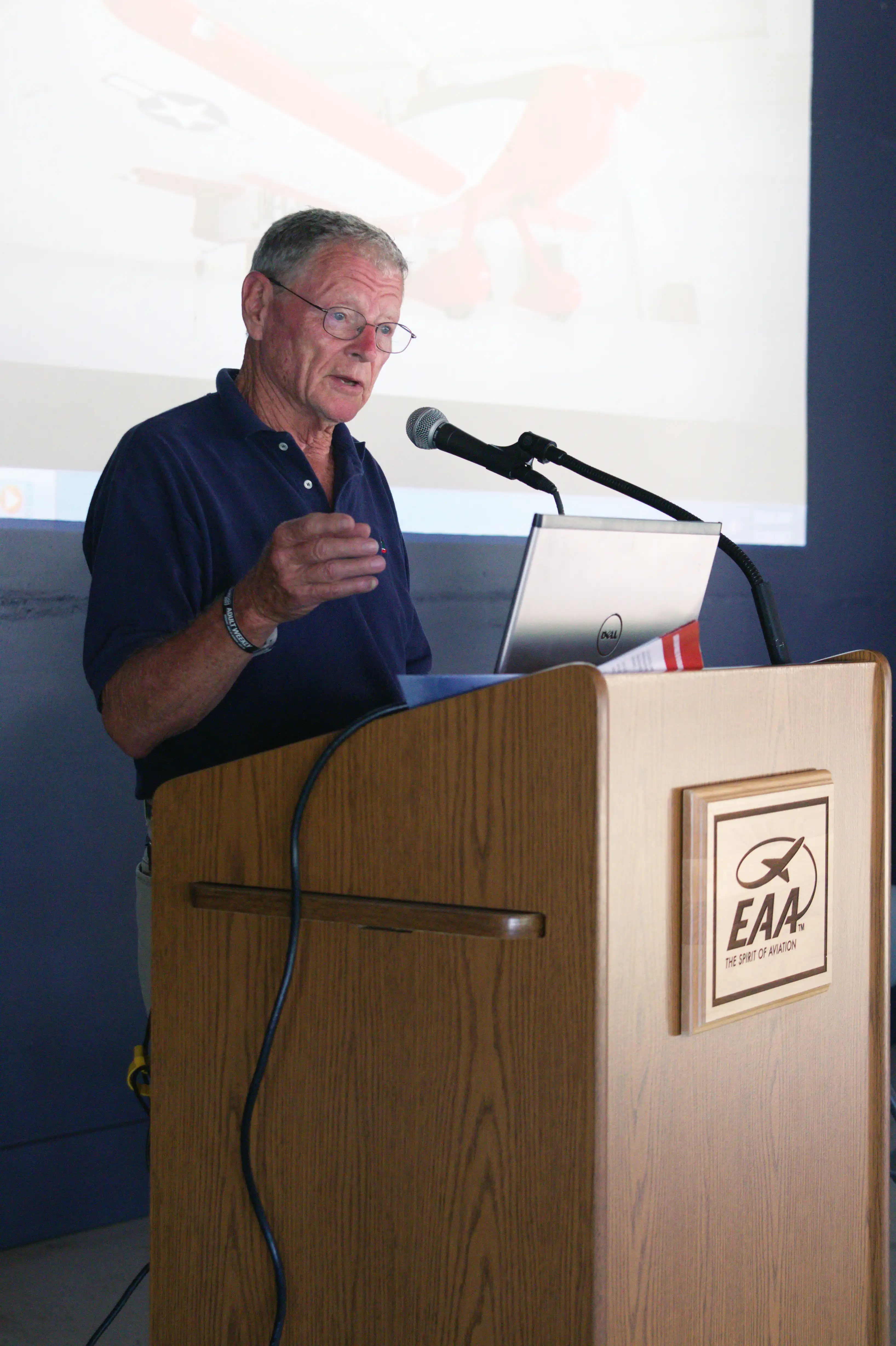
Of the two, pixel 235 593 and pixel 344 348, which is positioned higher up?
pixel 344 348

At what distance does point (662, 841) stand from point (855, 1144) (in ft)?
1.52

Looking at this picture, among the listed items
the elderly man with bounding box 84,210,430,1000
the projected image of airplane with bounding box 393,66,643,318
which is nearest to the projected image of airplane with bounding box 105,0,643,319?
the projected image of airplane with bounding box 393,66,643,318

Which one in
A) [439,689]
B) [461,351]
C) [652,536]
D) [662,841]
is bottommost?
[662,841]

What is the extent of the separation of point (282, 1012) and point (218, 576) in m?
0.57

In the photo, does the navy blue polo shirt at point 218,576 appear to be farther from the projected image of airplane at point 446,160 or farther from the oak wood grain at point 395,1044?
the projected image of airplane at point 446,160

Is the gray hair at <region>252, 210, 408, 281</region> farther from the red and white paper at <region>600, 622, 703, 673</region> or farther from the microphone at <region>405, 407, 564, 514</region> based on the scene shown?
the red and white paper at <region>600, 622, 703, 673</region>

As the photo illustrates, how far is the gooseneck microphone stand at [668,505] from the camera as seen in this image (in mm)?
1341

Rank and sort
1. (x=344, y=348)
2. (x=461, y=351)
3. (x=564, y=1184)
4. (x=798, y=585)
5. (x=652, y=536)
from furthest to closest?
(x=798, y=585)
(x=461, y=351)
(x=344, y=348)
(x=652, y=536)
(x=564, y=1184)

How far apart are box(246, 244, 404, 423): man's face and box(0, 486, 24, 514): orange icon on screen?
0.64 meters

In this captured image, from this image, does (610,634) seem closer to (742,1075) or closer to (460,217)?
(742,1075)

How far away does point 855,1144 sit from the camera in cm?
118

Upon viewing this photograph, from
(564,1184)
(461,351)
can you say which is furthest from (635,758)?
(461,351)

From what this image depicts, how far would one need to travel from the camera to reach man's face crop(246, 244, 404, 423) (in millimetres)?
1551

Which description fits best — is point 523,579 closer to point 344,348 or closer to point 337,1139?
point 337,1139
